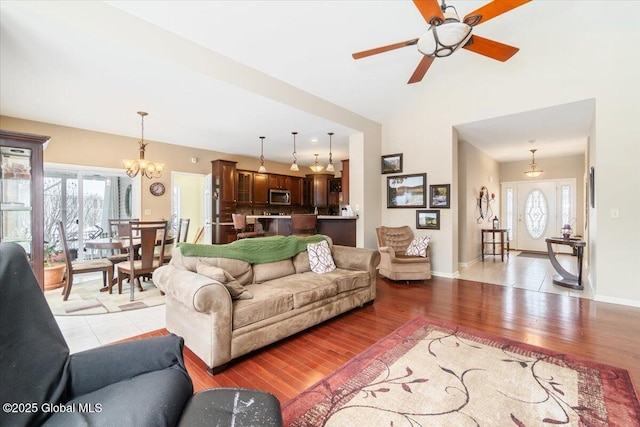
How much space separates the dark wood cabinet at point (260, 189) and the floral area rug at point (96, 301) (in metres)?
4.12

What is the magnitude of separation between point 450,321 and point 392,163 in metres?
3.65

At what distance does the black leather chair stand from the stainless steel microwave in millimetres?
7353

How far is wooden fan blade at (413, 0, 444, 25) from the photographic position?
90.1 inches

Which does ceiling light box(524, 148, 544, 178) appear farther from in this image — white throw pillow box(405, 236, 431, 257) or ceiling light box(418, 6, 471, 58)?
ceiling light box(418, 6, 471, 58)

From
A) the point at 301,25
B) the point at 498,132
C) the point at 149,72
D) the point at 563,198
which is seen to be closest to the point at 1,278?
the point at 149,72

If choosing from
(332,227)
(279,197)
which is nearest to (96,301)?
(332,227)

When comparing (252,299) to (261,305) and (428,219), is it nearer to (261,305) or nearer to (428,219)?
(261,305)

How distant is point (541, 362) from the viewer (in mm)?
2275

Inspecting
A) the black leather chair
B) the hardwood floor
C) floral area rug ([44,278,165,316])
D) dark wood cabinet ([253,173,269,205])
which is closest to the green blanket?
the hardwood floor

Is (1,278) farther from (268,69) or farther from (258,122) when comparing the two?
(258,122)

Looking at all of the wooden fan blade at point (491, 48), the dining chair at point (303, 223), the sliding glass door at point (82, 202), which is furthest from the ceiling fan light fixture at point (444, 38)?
the sliding glass door at point (82, 202)

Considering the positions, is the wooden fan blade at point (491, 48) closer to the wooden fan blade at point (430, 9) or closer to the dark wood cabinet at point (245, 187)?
the wooden fan blade at point (430, 9)

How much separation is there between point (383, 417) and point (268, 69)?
13.5 ft

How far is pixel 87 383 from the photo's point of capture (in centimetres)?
124
